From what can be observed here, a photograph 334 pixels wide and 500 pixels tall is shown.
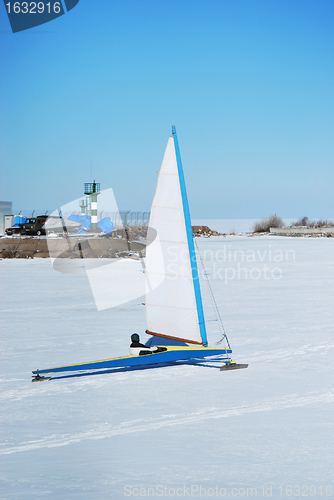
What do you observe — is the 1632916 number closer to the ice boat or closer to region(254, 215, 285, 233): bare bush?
the ice boat

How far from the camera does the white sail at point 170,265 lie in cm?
816

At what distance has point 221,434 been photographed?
5.50 m

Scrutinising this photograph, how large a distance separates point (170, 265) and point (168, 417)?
9.73ft

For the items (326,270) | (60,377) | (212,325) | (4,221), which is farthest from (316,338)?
(4,221)

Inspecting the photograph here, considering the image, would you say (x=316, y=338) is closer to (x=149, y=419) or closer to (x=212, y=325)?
(x=212, y=325)

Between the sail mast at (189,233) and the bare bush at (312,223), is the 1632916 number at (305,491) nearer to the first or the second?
Result: the sail mast at (189,233)

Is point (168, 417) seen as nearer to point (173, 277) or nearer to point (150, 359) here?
point (150, 359)

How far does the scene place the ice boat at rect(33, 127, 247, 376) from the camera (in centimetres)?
809

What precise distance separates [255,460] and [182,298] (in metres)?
3.78

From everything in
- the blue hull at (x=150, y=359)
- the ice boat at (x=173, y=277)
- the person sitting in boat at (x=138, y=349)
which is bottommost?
the blue hull at (x=150, y=359)

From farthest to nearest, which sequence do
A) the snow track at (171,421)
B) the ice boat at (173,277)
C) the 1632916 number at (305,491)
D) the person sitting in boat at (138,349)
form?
the ice boat at (173,277) < the person sitting in boat at (138,349) < the snow track at (171,421) < the 1632916 number at (305,491)

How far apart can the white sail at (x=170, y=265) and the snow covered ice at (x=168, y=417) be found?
829 millimetres

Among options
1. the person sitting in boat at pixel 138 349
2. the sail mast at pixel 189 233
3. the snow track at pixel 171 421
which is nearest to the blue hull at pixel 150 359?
the person sitting in boat at pixel 138 349

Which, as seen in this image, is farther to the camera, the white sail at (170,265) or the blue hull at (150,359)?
the white sail at (170,265)
